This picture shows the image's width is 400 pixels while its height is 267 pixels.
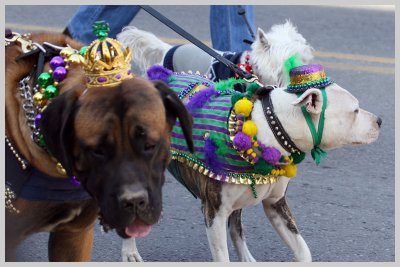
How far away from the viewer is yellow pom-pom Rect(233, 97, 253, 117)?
4.09 m

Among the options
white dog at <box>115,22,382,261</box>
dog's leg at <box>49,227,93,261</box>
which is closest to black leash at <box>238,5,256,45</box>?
white dog at <box>115,22,382,261</box>

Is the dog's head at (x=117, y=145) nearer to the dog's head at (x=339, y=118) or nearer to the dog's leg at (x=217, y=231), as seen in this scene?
the dog's head at (x=339, y=118)

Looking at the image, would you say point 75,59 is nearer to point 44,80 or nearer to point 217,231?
point 44,80

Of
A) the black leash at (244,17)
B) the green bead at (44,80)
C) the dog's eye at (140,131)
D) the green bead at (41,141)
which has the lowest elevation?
the black leash at (244,17)

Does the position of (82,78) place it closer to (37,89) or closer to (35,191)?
A: (37,89)

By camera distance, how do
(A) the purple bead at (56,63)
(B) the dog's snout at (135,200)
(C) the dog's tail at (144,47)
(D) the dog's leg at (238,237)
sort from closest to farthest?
(B) the dog's snout at (135,200) → (A) the purple bead at (56,63) → (D) the dog's leg at (238,237) → (C) the dog's tail at (144,47)

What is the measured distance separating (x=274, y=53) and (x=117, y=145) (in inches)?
96.5

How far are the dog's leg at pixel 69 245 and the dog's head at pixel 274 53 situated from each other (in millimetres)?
1703

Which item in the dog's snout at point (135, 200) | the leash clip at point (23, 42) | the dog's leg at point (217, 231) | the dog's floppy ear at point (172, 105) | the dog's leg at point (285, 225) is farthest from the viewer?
the dog's leg at point (285, 225)

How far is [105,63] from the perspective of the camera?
10.2 ft

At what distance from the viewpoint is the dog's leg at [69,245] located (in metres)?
3.75

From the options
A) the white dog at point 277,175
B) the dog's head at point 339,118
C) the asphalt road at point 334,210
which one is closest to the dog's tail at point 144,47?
the asphalt road at point 334,210

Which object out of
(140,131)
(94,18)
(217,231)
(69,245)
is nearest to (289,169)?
(217,231)

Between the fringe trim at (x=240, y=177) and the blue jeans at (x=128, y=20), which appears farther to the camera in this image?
the blue jeans at (x=128, y=20)
